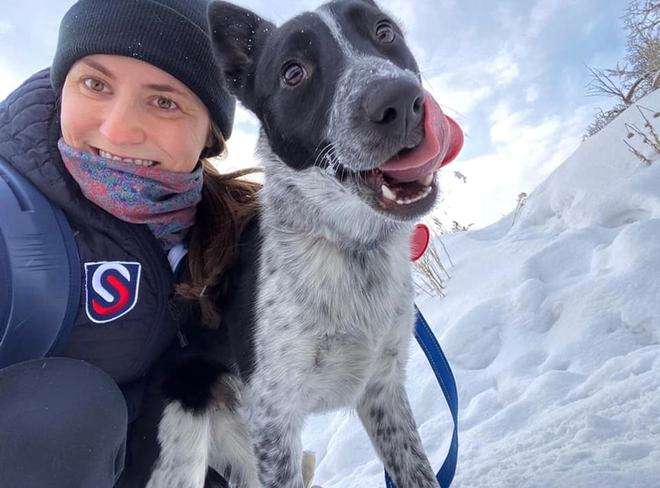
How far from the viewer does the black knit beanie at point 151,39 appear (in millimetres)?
1912

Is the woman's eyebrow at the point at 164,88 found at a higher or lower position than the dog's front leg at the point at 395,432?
higher

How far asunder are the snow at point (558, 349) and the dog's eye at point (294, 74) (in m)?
1.50

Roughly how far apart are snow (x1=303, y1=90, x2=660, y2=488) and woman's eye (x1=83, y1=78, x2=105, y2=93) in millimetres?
1873

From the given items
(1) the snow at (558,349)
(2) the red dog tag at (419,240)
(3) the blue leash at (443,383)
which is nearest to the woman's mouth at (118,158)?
(2) the red dog tag at (419,240)

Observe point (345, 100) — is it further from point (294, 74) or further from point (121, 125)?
point (121, 125)

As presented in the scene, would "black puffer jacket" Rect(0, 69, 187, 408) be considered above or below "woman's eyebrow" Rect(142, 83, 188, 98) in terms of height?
below

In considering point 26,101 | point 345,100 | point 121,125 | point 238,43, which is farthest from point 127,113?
point 345,100

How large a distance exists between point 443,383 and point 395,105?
1226 mm

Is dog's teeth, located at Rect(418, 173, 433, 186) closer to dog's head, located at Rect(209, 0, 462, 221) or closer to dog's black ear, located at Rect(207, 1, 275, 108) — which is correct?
dog's head, located at Rect(209, 0, 462, 221)

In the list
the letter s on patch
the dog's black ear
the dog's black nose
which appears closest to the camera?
the dog's black nose

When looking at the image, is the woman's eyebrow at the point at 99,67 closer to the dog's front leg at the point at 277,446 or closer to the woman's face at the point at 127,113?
the woman's face at the point at 127,113

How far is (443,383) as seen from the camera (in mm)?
2234

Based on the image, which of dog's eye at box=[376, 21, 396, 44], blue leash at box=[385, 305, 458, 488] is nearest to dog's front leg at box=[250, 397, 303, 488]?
blue leash at box=[385, 305, 458, 488]

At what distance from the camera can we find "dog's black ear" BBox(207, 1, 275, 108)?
2.12 meters
